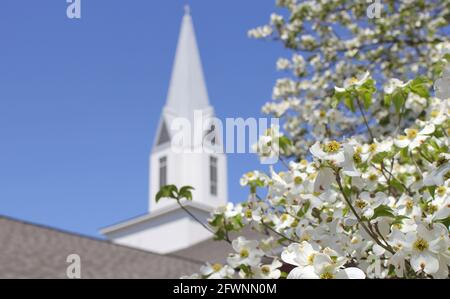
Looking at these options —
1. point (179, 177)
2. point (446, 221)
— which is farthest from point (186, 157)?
point (446, 221)

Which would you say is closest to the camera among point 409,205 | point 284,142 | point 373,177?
point 409,205

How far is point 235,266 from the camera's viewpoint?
2455 millimetres

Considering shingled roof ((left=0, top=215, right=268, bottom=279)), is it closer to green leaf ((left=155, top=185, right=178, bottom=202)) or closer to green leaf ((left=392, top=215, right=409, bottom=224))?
green leaf ((left=155, top=185, right=178, bottom=202))

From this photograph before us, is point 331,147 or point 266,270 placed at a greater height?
point 331,147

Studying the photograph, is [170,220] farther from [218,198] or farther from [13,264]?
[13,264]

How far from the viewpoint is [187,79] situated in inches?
1188

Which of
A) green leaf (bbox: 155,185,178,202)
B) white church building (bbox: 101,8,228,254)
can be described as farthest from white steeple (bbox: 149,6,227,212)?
green leaf (bbox: 155,185,178,202)

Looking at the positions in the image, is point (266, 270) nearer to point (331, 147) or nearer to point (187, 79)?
point (331, 147)

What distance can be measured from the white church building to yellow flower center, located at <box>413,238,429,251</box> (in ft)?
90.1

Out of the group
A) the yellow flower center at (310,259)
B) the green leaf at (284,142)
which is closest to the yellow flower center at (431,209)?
the yellow flower center at (310,259)

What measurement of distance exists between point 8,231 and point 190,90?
62.8 ft

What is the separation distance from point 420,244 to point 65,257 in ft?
36.9

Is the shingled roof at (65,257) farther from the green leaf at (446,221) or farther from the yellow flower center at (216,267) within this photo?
the green leaf at (446,221)

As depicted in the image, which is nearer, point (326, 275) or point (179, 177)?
point (326, 275)
